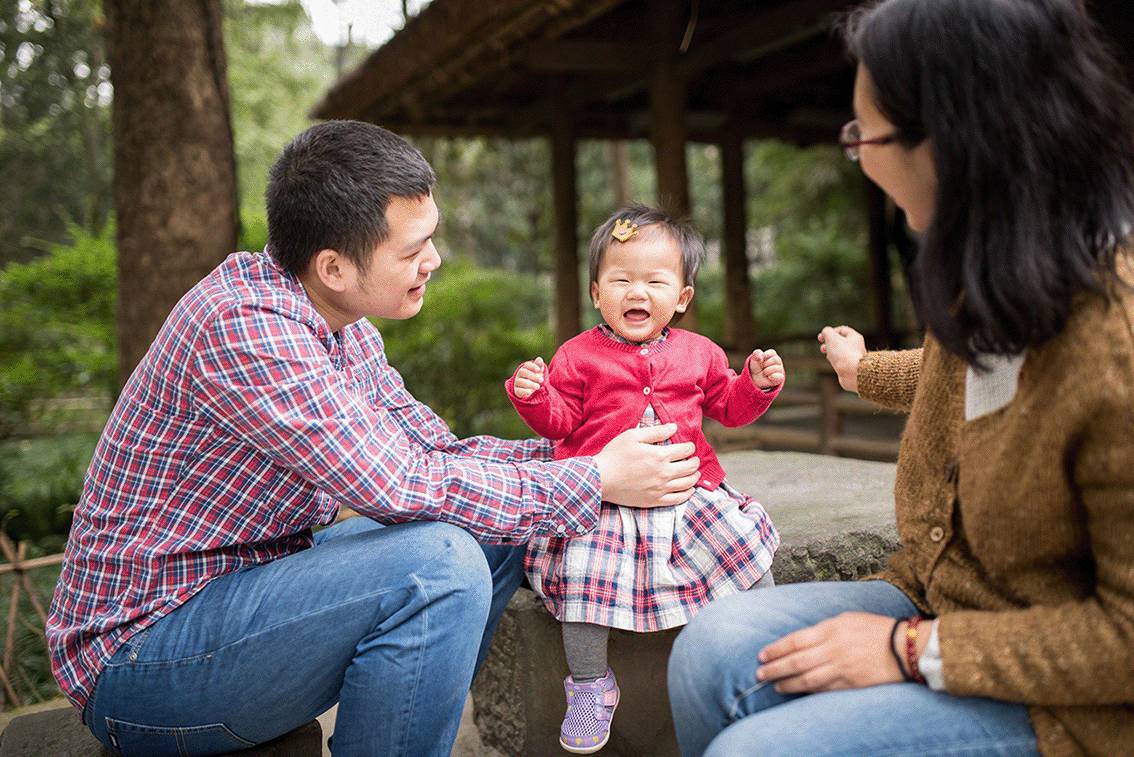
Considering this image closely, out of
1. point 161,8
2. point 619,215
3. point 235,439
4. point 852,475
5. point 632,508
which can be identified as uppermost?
point 161,8

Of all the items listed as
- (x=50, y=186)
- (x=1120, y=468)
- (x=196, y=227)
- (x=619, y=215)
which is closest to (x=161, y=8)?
Result: (x=196, y=227)

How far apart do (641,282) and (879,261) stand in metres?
8.94

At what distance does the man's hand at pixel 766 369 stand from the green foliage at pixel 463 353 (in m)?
5.41

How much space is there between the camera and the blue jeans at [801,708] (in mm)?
1312

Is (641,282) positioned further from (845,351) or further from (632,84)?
(632,84)

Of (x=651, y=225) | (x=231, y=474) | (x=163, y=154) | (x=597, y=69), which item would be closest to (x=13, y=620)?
(x=163, y=154)

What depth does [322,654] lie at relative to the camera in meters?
1.77

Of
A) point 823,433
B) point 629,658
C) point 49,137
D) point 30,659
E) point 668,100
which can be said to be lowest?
point 30,659

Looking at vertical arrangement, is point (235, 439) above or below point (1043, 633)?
above

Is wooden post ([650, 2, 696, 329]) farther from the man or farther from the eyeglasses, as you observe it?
the eyeglasses

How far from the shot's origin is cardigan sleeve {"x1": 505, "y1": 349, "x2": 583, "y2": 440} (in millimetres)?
2245

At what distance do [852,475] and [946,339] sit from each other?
217 centimetres

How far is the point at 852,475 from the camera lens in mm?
3375

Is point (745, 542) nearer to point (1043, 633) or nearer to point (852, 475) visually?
point (1043, 633)
